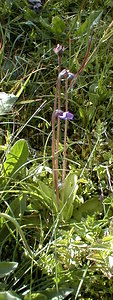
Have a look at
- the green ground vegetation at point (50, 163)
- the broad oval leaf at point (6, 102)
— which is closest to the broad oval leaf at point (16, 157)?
the green ground vegetation at point (50, 163)

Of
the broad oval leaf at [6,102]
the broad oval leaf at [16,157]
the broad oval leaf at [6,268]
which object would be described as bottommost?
the broad oval leaf at [6,268]

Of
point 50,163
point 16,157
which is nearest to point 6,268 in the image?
point 16,157

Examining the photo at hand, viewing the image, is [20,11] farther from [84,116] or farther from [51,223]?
[51,223]

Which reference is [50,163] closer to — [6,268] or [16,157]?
[16,157]

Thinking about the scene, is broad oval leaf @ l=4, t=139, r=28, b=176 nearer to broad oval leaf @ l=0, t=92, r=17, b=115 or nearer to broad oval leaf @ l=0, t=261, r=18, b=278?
broad oval leaf @ l=0, t=92, r=17, b=115

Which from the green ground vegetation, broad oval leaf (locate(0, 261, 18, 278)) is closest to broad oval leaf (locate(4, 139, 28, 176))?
the green ground vegetation

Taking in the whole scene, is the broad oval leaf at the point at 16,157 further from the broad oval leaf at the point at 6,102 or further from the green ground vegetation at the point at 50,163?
the broad oval leaf at the point at 6,102
